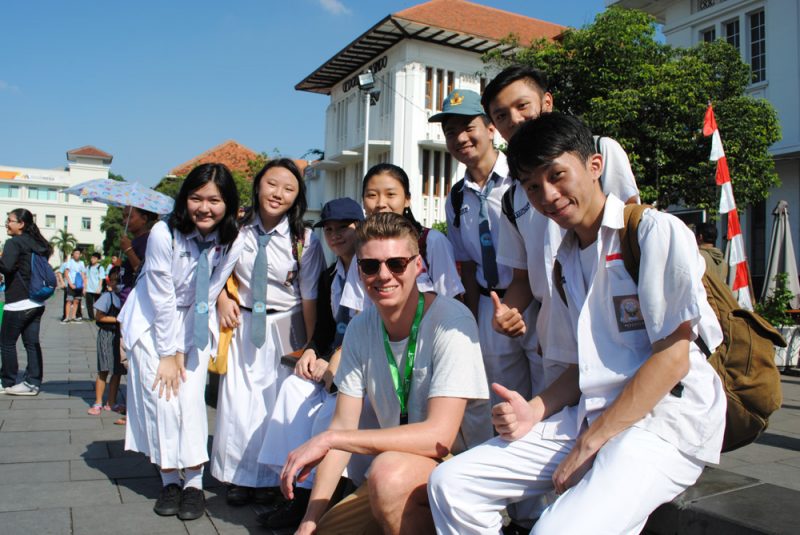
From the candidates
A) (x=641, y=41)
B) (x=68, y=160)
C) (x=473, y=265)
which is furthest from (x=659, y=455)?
(x=68, y=160)

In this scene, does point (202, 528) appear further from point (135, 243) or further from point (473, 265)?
point (135, 243)

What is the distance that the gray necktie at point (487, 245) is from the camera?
356cm

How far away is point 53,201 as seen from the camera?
274ft

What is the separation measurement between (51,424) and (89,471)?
1.96 meters

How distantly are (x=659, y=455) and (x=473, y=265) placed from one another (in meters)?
1.86

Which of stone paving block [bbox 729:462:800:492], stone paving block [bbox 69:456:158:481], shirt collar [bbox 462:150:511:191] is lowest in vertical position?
stone paving block [bbox 729:462:800:492]

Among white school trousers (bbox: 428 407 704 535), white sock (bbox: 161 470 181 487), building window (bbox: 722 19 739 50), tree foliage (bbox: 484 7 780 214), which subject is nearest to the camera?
white school trousers (bbox: 428 407 704 535)

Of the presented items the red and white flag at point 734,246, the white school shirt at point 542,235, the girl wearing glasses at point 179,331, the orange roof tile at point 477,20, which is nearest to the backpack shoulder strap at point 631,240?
the white school shirt at point 542,235

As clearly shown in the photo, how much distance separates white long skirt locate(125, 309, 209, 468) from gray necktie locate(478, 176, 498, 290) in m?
1.91

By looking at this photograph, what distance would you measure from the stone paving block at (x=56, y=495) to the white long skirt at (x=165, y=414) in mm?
424

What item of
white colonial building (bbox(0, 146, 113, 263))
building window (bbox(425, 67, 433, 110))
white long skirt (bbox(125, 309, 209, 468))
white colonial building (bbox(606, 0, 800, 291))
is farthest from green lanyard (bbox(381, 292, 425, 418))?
white colonial building (bbox(0, 146, 113, 263))

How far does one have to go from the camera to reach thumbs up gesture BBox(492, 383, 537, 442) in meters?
2.43

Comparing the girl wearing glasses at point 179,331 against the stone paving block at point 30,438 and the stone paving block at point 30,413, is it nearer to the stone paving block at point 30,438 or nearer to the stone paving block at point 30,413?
the stone paving block at point 30,438

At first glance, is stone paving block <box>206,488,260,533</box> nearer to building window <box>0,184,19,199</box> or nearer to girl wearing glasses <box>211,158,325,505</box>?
girl wearing glasses <box>211,158,325,505</box>
